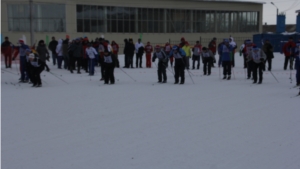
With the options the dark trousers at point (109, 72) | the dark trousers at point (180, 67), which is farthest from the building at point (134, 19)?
the dark trousers at point (180, 67)

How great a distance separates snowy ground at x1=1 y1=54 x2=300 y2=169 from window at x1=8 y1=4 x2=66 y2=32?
31244 millimetres

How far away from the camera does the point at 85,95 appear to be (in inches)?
592

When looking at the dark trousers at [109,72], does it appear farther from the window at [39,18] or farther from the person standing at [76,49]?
the window at [39,18]

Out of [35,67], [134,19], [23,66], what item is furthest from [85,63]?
[134,19]

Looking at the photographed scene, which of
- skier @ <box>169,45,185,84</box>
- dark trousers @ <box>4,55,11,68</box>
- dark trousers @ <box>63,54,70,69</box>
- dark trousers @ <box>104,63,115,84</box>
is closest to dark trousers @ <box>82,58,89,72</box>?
dark trousers @ <box>63,54,70,69</box>

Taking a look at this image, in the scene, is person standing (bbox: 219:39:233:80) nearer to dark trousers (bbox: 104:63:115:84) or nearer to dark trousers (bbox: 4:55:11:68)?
dark trousers (bbox: 104:63:115:84)

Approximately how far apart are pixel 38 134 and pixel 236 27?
172ft

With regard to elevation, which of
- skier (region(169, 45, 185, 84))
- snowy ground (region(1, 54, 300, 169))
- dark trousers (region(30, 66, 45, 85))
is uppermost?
skier (region(169, 45, 185, 84))

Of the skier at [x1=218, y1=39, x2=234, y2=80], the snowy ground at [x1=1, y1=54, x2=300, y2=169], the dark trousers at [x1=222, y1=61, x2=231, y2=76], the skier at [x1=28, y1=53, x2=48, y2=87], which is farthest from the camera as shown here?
the dark trousers at [x1=222, y1=61, x2=231, y2=76]

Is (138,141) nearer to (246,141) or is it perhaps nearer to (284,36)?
(246,141)

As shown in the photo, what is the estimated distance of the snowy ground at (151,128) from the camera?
7168 mm

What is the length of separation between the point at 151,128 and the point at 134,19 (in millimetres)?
43008

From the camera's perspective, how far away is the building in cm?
4675

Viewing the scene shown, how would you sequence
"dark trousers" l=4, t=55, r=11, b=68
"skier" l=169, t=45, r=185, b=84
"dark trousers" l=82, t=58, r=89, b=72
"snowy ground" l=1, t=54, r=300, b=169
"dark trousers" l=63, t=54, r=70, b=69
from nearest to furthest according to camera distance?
1. "snowy ground" l=1, t=54, r=300, b=169
2. "skier" l=169, t=45, r=185, b=84
3. "dark trousers" l=82, t=58, r=89, b=72
4. "dark trousers" l=63, t=54, r=70, b=69
5. "dark trousers" l=4, t=55, r=11, b=68
